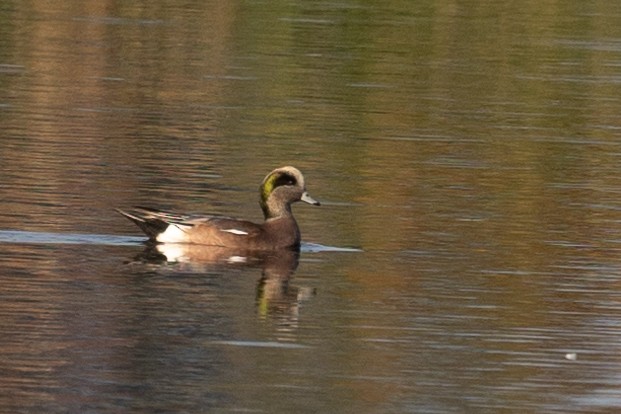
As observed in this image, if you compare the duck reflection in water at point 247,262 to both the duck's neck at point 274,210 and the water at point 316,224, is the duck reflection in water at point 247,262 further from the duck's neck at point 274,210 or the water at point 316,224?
the duck's neck at point 274,210

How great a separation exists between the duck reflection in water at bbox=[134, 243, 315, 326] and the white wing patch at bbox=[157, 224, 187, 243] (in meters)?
0.04

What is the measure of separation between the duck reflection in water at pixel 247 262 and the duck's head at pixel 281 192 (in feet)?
1.73

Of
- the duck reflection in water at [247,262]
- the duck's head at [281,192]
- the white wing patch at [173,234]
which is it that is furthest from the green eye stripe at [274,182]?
the white wing patch at [173,234]

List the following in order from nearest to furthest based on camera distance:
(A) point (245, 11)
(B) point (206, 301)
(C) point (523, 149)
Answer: (B) point (206, 301) → (C) point (523, 149) → (A) point (245, 11)

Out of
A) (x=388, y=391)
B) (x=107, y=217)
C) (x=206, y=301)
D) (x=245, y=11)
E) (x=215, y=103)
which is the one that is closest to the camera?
(x=388, y=391)

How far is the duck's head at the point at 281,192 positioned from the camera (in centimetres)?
1694

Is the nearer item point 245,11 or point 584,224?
point 584,224

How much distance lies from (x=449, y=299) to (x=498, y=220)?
4012 millimetres

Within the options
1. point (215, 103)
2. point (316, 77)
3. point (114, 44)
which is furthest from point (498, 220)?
point (114, 44)

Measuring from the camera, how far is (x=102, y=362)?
11852 mm

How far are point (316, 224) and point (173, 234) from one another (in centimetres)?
209

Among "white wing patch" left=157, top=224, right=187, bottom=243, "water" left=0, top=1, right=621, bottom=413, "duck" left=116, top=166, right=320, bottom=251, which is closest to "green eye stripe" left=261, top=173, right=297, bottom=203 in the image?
"duck" left=116, top=166, right=320, bottom=251

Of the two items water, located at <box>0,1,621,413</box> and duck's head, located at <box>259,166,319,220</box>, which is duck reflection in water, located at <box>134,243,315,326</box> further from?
duck's head, located at <box>259,166,319,220</box>

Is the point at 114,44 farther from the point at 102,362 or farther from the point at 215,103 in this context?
the point at 102,362
